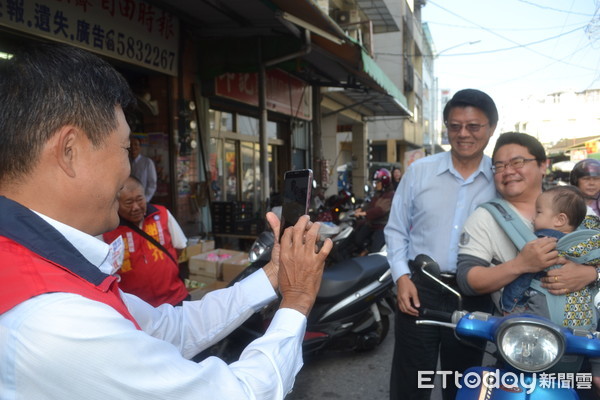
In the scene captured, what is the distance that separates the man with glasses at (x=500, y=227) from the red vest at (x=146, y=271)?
5.57ft

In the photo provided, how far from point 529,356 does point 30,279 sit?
4.48 ft

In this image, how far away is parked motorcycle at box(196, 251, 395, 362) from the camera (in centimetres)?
298

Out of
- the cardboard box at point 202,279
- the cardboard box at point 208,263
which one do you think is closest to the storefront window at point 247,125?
the cardboard box at point 208,263

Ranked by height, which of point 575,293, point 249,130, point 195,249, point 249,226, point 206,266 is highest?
point 249,130

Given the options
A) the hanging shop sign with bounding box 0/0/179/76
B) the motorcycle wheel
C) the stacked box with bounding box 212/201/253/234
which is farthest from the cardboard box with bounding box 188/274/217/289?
the hanging shop sign with bounding box 0/0/179/76

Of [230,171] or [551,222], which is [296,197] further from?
[230,171]

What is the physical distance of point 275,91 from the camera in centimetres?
882

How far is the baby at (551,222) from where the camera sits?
5.52 ft

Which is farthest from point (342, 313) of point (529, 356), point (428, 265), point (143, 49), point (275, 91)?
point (275, 91)

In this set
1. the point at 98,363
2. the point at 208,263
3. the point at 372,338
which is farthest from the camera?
the point at 208,263

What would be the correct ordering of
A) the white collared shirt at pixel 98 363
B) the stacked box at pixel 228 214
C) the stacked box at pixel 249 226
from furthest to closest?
the stacked box at pixel 228 214 < the stacked box at pixel 249 226 < the white collared shirt at pixel 98 363

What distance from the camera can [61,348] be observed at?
709mm

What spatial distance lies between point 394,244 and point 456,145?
64cm

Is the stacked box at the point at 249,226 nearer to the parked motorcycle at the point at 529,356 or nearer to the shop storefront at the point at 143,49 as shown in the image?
the shop storefront at the point at 143,49
